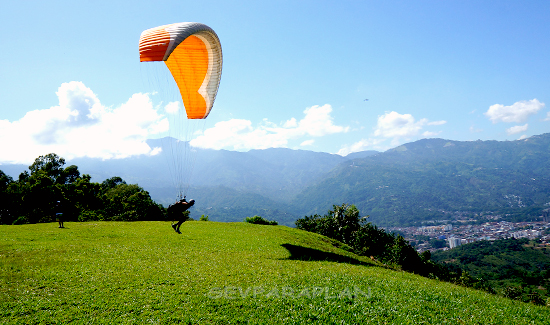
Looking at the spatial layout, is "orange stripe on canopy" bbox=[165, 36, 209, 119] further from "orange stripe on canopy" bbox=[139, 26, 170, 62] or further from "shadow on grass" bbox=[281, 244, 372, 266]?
"shadow on grass" bbox=[281, 244, 372, 266]

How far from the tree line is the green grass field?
98.1 ft

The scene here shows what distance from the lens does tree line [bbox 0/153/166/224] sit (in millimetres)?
38594

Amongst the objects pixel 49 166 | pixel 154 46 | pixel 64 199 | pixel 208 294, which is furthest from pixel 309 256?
pixel 49 166

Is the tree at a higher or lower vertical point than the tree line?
higher

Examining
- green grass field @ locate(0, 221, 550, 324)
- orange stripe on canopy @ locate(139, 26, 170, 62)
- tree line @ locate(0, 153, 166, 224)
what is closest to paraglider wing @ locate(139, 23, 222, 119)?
orange stripe on canopy @ locate(139, 26, 170, 62)

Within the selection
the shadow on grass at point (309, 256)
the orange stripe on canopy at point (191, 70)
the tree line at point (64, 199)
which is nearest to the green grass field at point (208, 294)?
the shadow on grass at point (309, 256)

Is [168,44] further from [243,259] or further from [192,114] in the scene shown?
[243,259]

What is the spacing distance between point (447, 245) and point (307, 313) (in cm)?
20858

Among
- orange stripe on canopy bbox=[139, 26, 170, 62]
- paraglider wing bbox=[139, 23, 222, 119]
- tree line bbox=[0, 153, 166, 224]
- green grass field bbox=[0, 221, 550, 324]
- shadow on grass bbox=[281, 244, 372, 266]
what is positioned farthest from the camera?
tree line bbox=[0, 153, 166, 224]

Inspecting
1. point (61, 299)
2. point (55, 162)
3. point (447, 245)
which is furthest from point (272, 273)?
point (447, 245)

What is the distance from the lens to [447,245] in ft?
568

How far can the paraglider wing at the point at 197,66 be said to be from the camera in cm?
1525

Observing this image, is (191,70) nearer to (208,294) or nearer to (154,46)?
(154,46)

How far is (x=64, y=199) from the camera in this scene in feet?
132
